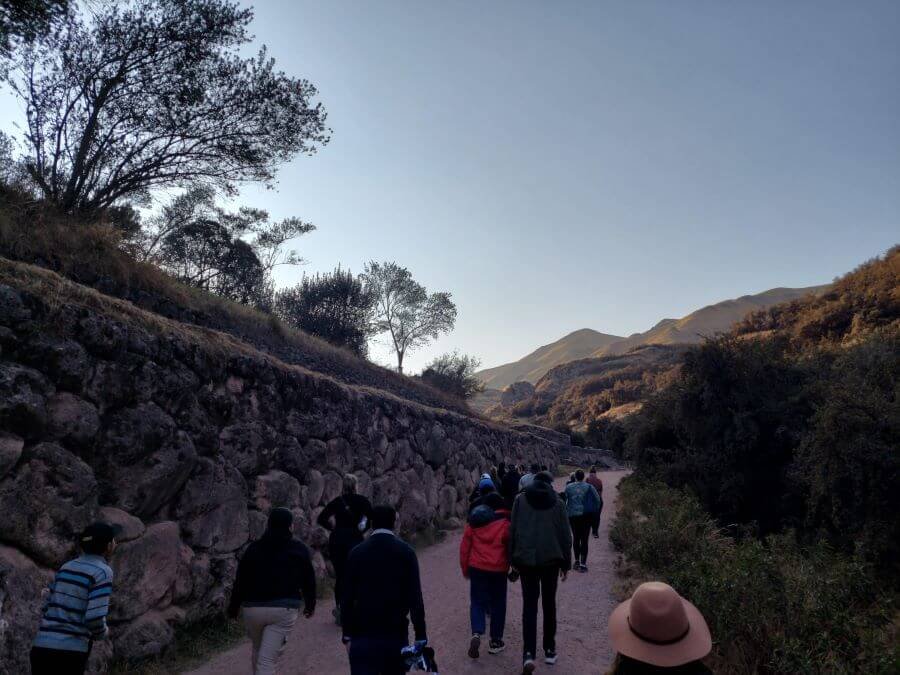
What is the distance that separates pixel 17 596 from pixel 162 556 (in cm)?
175

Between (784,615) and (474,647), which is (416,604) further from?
(784,615)

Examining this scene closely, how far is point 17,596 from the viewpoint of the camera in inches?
169

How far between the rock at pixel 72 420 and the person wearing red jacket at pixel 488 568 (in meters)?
4.13

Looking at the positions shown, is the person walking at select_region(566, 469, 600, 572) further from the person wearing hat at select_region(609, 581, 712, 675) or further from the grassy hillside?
the grassy hillside

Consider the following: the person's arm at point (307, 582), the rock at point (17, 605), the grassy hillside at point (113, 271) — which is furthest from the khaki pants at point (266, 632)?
the grassy hillside at point (113, 271)

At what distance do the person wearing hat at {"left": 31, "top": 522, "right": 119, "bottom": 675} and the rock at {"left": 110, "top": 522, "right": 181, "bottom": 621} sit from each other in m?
1.86

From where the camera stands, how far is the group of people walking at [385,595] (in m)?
2.36

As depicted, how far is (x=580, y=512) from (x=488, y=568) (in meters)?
4.76

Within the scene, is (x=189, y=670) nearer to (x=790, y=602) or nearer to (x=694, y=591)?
(x=694, y=591)

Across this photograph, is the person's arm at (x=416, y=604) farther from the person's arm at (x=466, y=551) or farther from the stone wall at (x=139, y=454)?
the stone wall at (x=139, y=454)

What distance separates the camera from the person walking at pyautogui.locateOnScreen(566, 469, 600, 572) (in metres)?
10.5

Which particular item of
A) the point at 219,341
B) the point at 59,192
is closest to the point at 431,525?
A: the point at 219,341

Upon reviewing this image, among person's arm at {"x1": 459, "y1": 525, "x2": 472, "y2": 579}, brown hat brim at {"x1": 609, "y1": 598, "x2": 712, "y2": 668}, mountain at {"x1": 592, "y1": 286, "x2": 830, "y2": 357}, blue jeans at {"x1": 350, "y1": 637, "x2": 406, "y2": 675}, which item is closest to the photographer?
brown hat brim at {"x1": 609, "y1": 598, "x2": 712, "y2": 668}

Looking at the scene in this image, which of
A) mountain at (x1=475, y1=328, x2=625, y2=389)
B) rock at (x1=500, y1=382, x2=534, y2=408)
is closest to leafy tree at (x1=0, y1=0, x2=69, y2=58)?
rock at (x1=500, y1=382, x2=534, y2=408)
